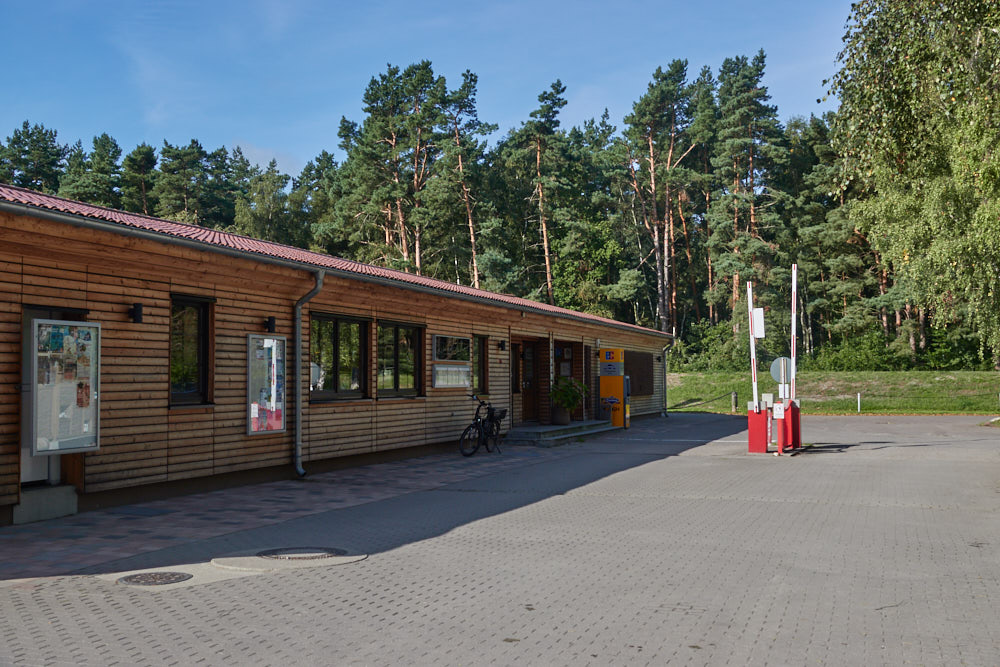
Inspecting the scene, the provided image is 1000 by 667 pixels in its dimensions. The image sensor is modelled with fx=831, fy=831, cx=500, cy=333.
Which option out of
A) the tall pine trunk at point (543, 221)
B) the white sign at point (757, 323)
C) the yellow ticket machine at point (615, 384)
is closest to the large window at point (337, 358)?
the white sign at point (757, 323)

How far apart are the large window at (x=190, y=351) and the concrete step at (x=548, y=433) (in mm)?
8754

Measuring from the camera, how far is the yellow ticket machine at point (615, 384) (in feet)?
82.4

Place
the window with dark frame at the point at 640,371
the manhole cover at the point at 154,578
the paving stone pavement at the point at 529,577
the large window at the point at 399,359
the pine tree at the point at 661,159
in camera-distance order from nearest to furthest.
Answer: the paving stone pavement at the point at 529,577 < the manhole cover at the point at 154,578 < the large window at the point at 399,359 < the window with dark frame at the point at 640,371 < the pine tree at the point at 661,159

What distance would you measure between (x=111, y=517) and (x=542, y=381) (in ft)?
49.4

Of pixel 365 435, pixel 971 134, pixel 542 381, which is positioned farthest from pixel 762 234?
pixel 365 435

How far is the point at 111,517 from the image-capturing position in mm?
9172

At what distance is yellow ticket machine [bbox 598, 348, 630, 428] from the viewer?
82.4ft

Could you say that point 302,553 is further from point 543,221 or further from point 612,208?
point 612,208

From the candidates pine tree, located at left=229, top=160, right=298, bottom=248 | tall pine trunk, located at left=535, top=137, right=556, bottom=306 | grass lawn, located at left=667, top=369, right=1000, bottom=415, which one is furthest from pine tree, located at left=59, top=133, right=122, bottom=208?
grass lawn, located at left=667, top=369, right=1000, bottom=415

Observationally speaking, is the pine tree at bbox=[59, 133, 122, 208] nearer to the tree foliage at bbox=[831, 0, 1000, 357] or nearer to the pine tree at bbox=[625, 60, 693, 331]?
the pine tree at bbox=[625, 60, 693, 331]

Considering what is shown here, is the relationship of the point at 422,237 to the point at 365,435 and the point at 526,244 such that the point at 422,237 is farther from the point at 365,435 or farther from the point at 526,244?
the point at 365,435

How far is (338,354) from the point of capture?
14188mm

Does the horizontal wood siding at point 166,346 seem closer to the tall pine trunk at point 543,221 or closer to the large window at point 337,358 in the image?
the large window at point 337,358

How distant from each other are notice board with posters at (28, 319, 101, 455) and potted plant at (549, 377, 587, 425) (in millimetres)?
14453
